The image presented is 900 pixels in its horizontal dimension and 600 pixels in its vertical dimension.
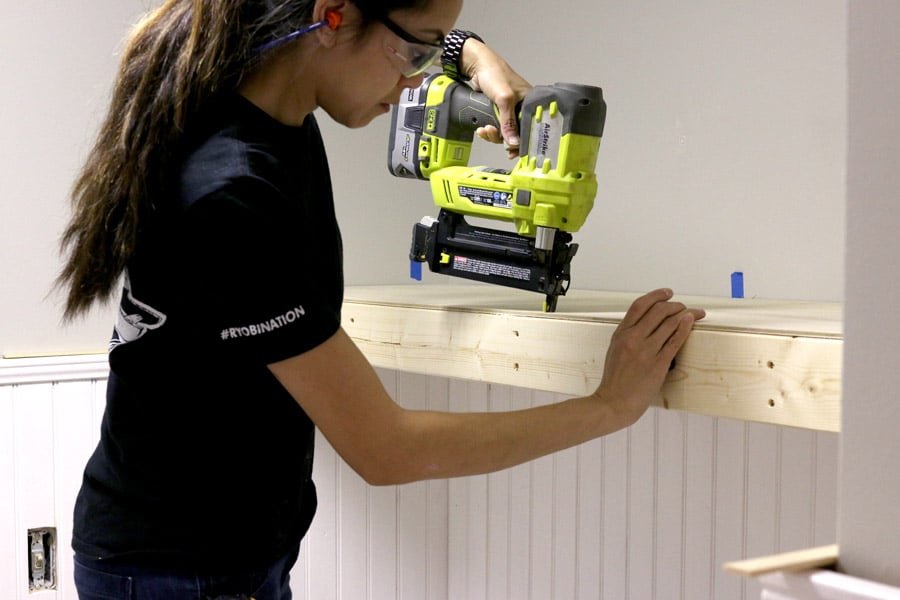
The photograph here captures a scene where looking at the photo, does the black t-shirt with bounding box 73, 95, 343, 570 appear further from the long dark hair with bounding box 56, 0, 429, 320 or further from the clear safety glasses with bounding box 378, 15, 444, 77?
the clear safety glasses with bounding box 378, 15, 444, 77

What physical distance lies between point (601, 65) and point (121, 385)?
5.24ft

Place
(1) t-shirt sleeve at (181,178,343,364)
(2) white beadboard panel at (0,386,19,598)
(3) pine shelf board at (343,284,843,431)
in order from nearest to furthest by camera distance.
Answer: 1. (1) t-shirt sleeve at (181,178,343,364)
2. (3) pine shelf board at (343,284,843,431)
3. (2) white beadboard panel at (0,386,19,598)

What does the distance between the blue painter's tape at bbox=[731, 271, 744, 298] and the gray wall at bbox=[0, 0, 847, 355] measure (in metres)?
0.04

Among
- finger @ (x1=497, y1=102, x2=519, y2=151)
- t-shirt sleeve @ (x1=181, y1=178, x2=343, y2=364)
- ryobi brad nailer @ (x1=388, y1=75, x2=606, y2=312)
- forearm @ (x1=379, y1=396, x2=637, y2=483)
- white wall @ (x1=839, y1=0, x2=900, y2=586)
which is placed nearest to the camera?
white wall @ (x1=839, y1=0, x2=900, y2=586)

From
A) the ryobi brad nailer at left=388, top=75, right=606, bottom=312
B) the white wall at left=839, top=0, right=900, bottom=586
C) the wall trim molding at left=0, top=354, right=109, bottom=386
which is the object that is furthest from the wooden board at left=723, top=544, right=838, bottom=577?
the wall trim molding at left=0, top=354, right=109, bottom=386

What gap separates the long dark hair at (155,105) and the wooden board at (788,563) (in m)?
0.66

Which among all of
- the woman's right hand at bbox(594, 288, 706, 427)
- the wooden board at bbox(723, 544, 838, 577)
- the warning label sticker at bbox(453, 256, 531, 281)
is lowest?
the wooden board at bbox(723, 544, 838, 577)

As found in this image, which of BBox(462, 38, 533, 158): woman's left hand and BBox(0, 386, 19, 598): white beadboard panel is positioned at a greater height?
BBox(462, 38, 533, 158): woman's left hand

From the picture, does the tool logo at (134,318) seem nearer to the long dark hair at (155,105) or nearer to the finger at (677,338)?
the long dark hair at (155,105)

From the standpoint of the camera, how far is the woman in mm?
899

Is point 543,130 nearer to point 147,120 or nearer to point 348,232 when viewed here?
point 147,120

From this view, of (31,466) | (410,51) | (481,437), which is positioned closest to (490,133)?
(410,51)

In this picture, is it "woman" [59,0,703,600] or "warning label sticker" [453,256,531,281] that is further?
"warning label sticker" [453,256,531,281]

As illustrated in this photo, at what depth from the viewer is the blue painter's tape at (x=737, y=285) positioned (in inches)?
76.9
